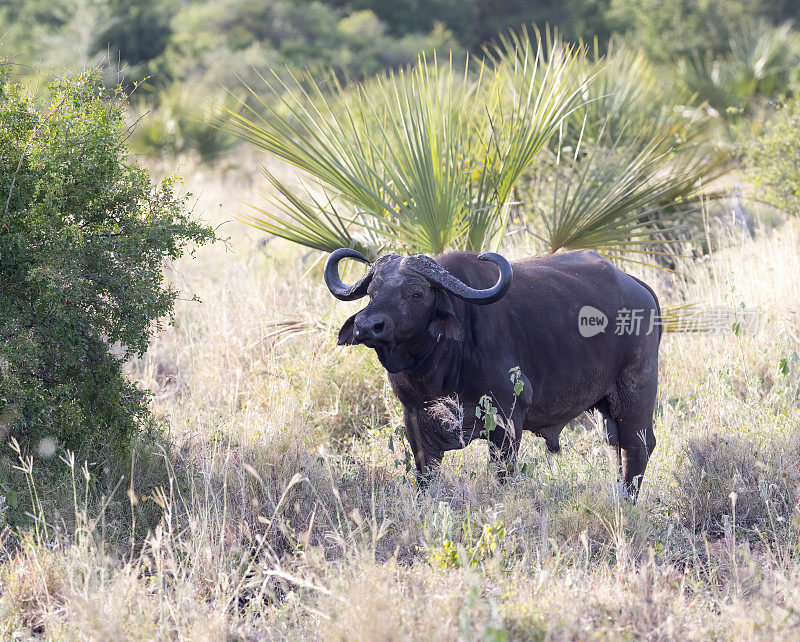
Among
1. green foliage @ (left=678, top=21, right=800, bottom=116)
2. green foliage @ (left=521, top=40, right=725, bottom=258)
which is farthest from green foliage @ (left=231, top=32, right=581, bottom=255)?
green foliage @ (left=678, top=21, right=800, bottom=116)

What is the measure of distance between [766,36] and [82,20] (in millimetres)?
18208

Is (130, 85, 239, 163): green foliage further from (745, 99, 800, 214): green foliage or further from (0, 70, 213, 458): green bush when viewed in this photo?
(0, 70, 213, 458): green bush

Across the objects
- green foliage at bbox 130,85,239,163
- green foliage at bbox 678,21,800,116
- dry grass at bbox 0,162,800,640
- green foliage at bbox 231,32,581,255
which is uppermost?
green foliage at bbox 678,21,800,116

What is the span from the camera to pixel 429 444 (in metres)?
4.95

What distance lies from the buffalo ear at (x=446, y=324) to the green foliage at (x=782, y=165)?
694cm

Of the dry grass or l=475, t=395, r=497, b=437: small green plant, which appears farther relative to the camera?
l=475, t=395, r=497, b=437: small green plant

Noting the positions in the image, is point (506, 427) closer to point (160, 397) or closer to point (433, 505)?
point (433, 505)

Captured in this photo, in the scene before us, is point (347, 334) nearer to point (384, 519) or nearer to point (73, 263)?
point (384, 519)

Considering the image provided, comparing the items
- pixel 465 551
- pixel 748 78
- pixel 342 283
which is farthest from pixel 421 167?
pixel 748 78

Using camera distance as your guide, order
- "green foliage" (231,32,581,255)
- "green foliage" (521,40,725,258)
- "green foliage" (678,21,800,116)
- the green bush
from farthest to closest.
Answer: "green foliage" (678,21,800,116)
"green foliage" (521,40,725,258)
"green foliage" (231,32,581,255)
the green bush

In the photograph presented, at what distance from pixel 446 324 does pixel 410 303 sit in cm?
23

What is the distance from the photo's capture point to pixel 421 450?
499 cm

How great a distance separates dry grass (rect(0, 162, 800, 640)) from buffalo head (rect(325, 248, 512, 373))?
28.9 inches

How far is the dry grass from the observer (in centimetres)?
347
